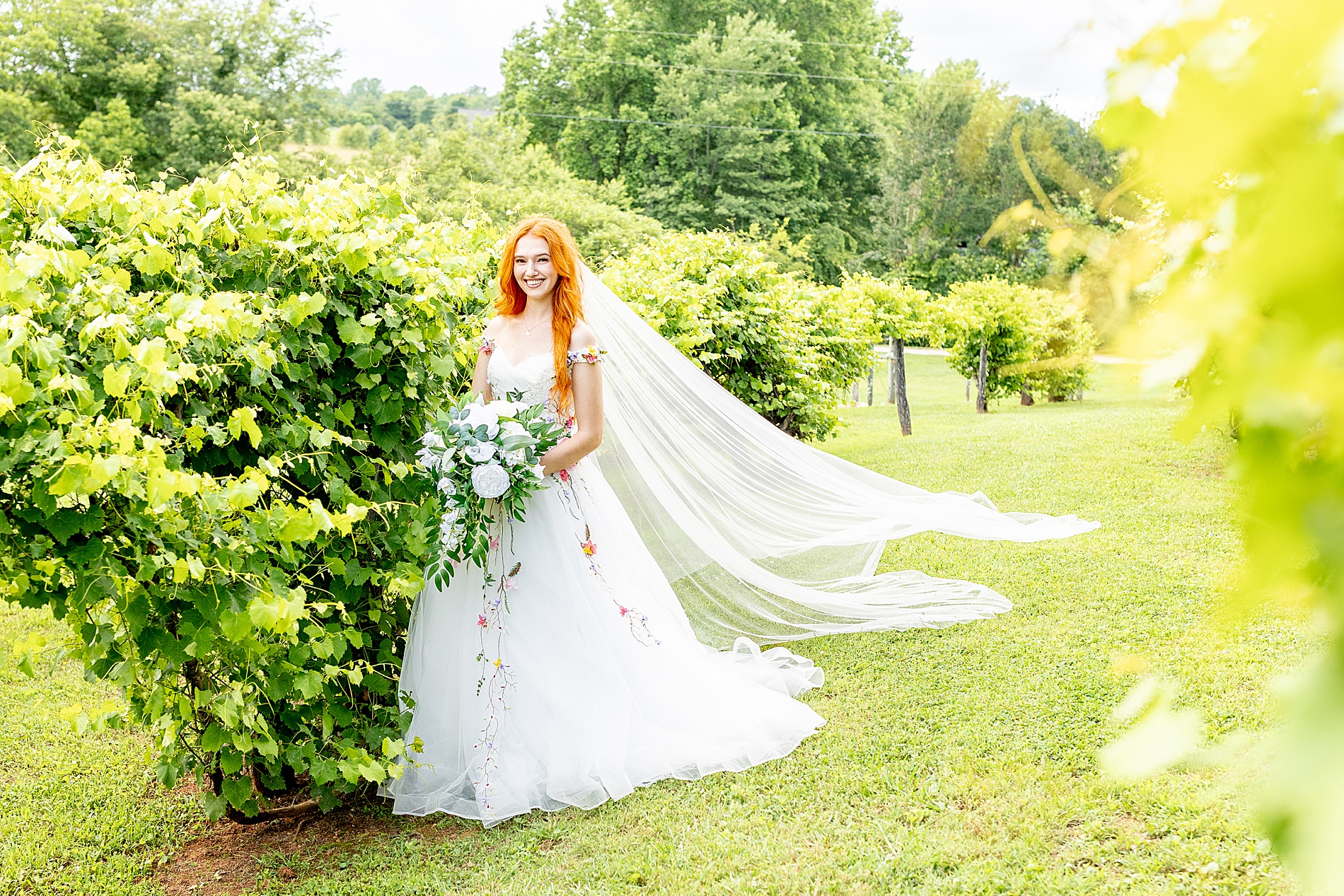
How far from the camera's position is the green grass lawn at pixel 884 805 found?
10.7 feet

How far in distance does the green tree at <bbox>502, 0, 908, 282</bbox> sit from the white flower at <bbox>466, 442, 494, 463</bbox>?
115 feet

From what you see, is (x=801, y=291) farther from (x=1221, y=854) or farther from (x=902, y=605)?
(x=1221, y=854)

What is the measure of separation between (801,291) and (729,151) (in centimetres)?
2789

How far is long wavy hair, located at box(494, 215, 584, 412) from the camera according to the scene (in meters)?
4.38

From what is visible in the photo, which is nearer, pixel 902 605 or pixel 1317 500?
pixel 1317 500

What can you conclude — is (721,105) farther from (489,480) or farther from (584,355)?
(489,480)

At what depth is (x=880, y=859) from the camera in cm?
331

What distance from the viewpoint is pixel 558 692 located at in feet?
13.5

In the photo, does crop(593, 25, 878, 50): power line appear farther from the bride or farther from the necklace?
the necklace

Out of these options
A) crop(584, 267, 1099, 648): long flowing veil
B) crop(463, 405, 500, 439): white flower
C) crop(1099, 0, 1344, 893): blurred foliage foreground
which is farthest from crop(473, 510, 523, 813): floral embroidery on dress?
crop(1099, 0, 1344, 893): blurred foliage foreground

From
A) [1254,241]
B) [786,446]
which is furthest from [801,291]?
[1254,241]

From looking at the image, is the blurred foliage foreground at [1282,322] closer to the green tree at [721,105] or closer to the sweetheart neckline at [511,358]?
the sweetheart neckline at [511,358]

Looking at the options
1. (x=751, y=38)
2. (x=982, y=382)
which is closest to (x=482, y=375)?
(x=982, y=382)

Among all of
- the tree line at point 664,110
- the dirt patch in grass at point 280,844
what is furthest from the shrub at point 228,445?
the tree line at point 664,110
